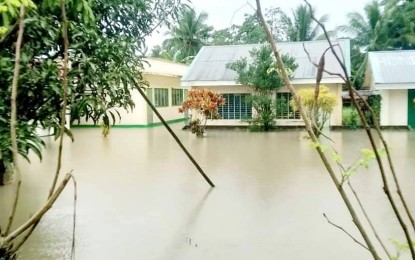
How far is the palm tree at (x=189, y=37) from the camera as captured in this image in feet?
95.2

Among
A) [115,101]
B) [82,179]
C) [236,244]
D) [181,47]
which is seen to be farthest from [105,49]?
[181,47]

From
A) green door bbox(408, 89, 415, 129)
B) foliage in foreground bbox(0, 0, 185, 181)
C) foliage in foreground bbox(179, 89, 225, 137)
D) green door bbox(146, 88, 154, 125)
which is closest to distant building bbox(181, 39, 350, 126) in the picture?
foliage in foreground bbox(179, 89, 225, 137)

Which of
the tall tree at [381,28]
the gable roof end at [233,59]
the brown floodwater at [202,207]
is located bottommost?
the brown floodwater at [202,207]

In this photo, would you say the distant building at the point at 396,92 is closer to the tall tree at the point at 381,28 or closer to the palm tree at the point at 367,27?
the tall tree at the point at 381,28

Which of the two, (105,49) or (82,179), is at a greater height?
(105,49)

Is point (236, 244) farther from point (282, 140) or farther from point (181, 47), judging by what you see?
point (181, 47)

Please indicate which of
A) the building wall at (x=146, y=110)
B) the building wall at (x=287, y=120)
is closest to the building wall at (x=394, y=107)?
the building wall at (x=287, y=120)

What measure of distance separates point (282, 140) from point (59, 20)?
34.9 ft

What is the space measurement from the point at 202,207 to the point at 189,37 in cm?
2481

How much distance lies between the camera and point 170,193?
6.62 m

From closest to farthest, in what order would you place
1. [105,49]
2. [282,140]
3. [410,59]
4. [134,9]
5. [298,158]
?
[105,49]
[134,9]
[298,158]
[282,140]
[410,59]

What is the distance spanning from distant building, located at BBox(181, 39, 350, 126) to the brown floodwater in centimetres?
678

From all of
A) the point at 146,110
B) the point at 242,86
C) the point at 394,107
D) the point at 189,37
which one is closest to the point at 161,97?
the point at 146,110

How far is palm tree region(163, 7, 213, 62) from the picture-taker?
2903 cm
